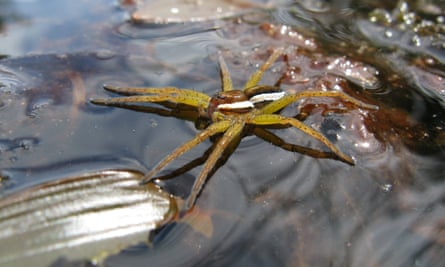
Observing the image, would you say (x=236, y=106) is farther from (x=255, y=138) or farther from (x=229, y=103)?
(x=255, y=138)

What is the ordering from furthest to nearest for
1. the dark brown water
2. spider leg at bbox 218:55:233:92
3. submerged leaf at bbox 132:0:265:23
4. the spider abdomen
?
submerged leaf at bbox 132:0:265:23 → spider leg at bbox 218:55:233:92 → the spider abdomen → the dark brown water

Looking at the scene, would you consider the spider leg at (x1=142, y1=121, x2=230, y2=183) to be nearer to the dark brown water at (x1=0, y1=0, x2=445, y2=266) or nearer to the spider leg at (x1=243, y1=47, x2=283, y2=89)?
the dark brown water at (x1=0, y1=0, x2=445, y2=266)

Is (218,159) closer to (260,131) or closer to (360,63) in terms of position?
(260,131)

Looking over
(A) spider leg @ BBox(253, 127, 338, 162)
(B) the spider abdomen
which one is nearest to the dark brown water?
(A) spider leg @ BBox(253, 127, 338, 162)

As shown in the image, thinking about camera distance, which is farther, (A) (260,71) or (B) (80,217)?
(A) (260,71)

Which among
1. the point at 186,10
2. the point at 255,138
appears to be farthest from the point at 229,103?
the point at 186,10

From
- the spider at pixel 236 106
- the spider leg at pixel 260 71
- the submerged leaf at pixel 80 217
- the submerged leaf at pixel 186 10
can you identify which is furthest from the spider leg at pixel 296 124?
the submerged leaf at pixel 186 10

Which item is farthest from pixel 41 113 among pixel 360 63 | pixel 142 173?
pixel 360 63
